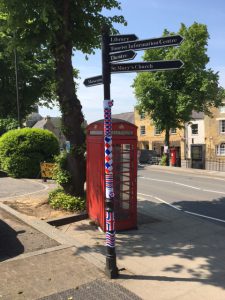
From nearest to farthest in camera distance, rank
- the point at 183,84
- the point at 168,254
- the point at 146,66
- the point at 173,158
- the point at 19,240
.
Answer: the point at 146,66 → the point at 168,254 → the point at 19,240 → the point at 183,84 → the point at 173,158

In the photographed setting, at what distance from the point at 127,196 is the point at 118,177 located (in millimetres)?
555

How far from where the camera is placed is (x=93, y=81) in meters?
6.63

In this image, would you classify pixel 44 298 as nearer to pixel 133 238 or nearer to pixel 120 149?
pixel 133 238

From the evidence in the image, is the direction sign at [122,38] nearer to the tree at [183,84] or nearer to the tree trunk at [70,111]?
the tree trunk at [70,111]

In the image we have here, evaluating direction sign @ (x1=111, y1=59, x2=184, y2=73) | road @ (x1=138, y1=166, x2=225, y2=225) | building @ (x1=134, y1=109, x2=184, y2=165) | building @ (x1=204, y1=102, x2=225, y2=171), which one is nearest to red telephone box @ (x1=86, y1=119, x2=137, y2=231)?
direction sign @ (x1=111, y1=59, x2=184, y2=73)

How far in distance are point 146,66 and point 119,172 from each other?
3.44 metres

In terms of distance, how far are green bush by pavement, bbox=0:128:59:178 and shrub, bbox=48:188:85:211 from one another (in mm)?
8362

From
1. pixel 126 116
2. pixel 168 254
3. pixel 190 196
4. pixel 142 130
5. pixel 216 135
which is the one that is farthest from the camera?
pixel 126 116

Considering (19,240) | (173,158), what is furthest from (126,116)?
(19,240)

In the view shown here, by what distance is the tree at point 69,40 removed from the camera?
9938 mm

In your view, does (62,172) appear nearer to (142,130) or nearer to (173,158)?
(173,158)

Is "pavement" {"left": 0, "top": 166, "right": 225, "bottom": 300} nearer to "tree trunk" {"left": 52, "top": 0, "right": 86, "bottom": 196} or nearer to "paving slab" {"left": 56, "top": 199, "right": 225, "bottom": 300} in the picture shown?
"paving slab" {"left": 56, "top": 199, "right": 225, "bottom": 300}

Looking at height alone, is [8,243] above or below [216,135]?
below

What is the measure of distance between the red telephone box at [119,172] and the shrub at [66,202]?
1.23 metres
